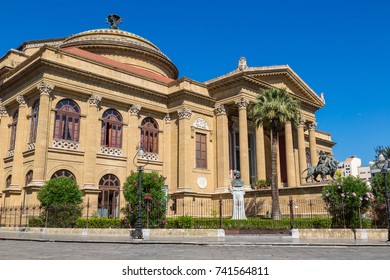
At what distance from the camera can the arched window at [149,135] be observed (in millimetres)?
34750

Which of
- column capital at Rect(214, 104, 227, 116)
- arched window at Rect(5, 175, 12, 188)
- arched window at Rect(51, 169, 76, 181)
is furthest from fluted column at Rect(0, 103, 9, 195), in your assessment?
column capital at Rect(214, 104, 227, 116)

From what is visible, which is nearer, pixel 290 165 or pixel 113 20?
pixel 290 165

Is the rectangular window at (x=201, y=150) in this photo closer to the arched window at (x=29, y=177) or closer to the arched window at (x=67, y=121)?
the arched window at (x=67, y=121)

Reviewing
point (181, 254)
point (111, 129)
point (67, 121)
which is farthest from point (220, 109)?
point (181, 254)

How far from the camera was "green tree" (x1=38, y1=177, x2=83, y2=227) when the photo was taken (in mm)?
23189

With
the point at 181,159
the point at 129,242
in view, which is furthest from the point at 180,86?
the point at 129,242

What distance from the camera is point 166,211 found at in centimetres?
2831

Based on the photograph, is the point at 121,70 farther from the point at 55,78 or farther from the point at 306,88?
the point at 306,88

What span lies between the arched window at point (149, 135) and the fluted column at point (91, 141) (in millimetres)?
4529

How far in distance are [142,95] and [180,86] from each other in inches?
145

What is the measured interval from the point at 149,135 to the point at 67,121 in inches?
312

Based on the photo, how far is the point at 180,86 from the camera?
3584cm

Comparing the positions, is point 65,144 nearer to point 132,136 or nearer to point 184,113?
point 132,136

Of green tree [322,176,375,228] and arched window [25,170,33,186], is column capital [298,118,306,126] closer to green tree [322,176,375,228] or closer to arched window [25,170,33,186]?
green tree [322,176,375,228]
